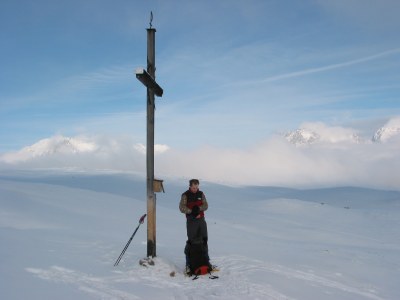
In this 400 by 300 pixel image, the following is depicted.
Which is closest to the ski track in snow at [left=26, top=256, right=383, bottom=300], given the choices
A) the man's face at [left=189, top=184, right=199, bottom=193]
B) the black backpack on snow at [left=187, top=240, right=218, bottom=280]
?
the black backpack on snow at [left=187, top=240, right=218, bottom=280]

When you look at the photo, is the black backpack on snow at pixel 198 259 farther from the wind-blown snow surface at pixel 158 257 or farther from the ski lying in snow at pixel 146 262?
the ski lying in snow at pixel 146 262

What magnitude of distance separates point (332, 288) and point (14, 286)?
6083mm

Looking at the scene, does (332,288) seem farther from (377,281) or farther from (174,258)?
(174,258)

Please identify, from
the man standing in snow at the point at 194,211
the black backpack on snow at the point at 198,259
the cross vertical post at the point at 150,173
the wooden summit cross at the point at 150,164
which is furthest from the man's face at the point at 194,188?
the black backpack on snow at the point at 198,259

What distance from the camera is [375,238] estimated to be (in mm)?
20359

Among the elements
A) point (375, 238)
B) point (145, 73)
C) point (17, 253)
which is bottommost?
point (375, 238)

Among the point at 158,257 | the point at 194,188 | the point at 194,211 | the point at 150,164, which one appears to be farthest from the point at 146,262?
the point at 150,164

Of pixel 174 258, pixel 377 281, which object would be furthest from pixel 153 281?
pixel 377 281

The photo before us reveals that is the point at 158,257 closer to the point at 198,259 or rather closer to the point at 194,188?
the point at 198,259

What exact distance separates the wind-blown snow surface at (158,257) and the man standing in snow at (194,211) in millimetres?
806

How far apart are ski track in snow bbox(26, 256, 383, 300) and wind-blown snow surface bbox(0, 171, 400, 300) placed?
0.02 meters

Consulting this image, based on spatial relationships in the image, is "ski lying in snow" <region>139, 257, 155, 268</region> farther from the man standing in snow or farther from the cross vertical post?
the man standing in snow

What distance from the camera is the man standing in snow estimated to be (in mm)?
8845

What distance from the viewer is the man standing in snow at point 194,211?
884 centimetres
